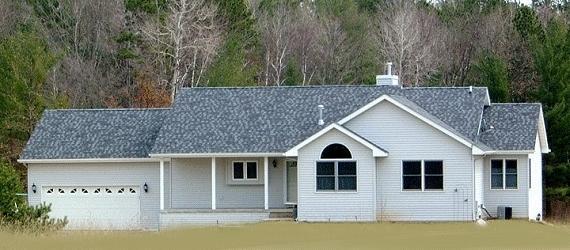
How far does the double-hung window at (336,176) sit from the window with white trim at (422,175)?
1.75 m

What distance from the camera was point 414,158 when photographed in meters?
49.6

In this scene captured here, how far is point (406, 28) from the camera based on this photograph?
82.2 metres

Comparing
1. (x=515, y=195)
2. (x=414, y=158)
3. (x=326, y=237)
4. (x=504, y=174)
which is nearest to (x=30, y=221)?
(x=326, y=237)

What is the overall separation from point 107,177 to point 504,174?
13.8 metres

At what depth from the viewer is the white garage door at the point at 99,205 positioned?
53.2 metres

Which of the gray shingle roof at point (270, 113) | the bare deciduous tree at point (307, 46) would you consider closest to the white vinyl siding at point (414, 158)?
the gray shingle roof at point (270, 113)

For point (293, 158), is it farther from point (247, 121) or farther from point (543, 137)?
point (543, 137)

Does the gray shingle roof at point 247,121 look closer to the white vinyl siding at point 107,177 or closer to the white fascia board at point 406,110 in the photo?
the white vinyl siding at point 107,177

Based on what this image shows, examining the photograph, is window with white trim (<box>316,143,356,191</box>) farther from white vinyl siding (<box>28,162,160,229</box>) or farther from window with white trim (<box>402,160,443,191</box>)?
white vinyl siding (<box>28,162,160,229</box>)

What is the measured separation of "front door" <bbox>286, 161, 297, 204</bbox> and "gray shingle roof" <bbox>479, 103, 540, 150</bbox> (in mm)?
6419

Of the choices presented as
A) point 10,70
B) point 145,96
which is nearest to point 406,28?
point 145,96

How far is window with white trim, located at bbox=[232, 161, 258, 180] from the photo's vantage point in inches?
2053

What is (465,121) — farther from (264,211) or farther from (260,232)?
(260,232)

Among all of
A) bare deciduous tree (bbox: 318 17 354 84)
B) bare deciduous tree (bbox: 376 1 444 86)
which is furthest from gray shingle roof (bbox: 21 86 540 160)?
bare deciduous tree (bbox: 318 17 354 84)
